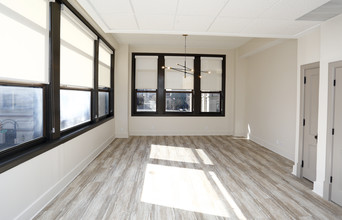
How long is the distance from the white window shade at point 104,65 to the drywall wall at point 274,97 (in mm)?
4734

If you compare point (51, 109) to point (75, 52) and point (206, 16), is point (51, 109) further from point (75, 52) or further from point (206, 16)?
point (206, 16)

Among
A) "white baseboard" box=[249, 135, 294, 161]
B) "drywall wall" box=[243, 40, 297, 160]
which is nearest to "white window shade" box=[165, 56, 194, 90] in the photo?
"drywall wall" box=[243, 40, 297, 160]

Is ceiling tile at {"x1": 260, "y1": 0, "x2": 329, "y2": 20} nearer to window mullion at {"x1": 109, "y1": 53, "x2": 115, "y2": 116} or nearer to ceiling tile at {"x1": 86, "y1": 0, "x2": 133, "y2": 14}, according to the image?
ceiling tile at {"x1": 86, "y1": 0, "x2": 133, "y2": 14}

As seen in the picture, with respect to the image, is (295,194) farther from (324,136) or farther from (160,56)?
(160,56)

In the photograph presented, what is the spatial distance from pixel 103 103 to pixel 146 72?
7.48ft

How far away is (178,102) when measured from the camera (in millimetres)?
8367

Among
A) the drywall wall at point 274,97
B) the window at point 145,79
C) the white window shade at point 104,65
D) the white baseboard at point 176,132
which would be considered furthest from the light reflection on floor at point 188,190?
the window at point 145,79

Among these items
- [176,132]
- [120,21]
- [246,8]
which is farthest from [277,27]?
[176,132]

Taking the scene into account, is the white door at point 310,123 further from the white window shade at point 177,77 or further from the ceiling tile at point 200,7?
the white window shade at point 177,77

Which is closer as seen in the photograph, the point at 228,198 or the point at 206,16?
the point at 228,198

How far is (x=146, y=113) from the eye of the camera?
26.8 ft

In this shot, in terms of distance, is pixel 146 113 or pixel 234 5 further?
pixel 146 113

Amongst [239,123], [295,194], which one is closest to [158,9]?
[295,194]

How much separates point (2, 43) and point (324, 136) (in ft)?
14.1
